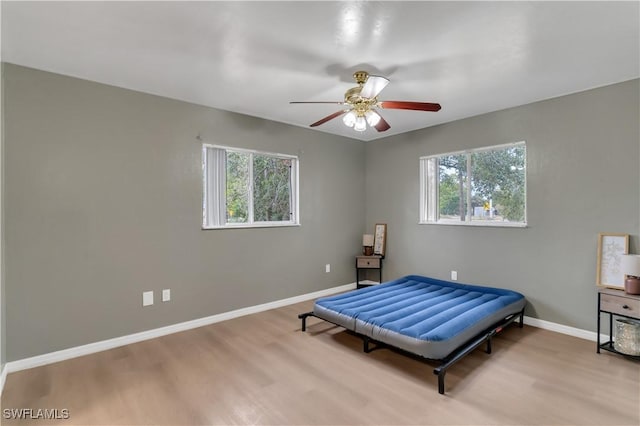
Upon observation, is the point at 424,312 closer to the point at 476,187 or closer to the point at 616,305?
the point at 616,305

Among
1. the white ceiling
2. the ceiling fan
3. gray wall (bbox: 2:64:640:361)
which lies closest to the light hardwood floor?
gray wall (bbox: 2:64:640:361)

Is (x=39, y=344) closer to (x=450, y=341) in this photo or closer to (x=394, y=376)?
(x=394, y=376)

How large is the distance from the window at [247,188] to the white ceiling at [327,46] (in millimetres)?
822

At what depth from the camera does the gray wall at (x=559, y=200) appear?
299cm

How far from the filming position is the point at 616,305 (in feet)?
8.93

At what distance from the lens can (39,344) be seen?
8.73ft

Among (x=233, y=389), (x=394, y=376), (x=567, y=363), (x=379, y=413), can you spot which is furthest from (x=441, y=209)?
(x=233, y=389)

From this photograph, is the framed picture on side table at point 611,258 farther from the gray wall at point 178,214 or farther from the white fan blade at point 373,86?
the white fan blade at point 373,86

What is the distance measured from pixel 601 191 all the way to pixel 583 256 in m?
0.67

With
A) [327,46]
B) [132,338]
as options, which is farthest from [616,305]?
[132,338]

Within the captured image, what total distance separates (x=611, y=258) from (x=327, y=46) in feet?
10.7

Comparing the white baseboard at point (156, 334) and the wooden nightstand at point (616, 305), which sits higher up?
the wooden nightstand at point (616, 305)

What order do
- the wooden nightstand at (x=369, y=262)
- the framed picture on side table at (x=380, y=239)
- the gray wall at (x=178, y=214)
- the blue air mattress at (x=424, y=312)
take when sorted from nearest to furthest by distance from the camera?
1. the blue air mattress at (x=424, y=312)
2. the gray wall at (x=178, y=214)
3. the wooden nightstand at (x=369, y=262)
4. the framed picture on side table at (x=380, y=239)

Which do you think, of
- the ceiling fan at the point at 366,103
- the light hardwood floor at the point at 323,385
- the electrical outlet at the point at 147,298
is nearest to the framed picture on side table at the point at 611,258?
the light hardwood floor at the point at 323,385
